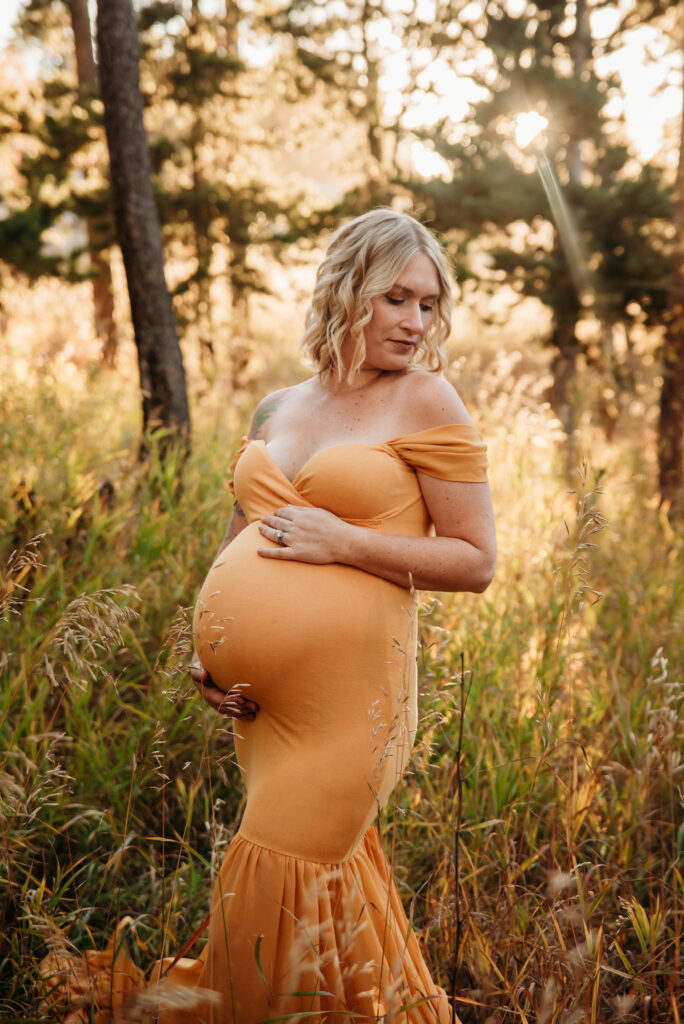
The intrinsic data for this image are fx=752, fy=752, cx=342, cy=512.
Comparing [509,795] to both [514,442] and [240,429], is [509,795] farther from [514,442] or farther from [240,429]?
Answer: [240,429]

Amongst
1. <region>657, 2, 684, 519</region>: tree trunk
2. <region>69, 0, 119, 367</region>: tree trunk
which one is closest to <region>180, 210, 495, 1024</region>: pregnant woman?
<region>657, 2, 684, 519</region>: tree trunk

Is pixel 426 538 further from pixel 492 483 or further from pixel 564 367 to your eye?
pixel 564 367

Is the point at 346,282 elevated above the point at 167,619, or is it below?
above

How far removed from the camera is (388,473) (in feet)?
6.04

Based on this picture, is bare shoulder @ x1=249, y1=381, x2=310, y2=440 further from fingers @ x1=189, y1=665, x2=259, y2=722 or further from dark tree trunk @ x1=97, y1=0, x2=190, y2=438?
dark tree trunk @ x1=97, y1=0, x2=190, y2=438

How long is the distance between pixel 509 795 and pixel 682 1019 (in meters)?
0.84

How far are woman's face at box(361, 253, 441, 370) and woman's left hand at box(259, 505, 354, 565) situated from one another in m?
0.48

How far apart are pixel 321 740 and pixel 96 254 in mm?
10728

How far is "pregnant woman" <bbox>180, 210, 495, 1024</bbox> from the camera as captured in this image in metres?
1.72

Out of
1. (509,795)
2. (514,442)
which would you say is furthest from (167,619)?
(514,442)

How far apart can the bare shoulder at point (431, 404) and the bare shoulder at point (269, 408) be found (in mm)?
401

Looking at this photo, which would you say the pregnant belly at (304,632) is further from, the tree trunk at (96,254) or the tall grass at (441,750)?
the tree trunk at (96,254)

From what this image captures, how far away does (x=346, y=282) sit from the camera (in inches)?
80.2

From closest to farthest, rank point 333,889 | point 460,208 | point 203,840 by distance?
point 333,889, point 203,840, point 460,208
